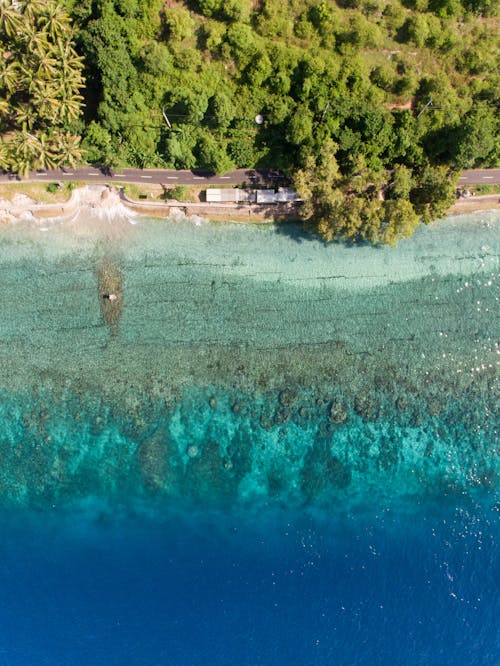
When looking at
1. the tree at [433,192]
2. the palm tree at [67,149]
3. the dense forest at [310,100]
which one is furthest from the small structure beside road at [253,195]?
the palm tree at [67,149]

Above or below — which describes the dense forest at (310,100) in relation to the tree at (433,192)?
above

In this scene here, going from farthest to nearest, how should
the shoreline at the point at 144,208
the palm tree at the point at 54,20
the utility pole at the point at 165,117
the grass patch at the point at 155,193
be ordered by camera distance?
the shoreline at the point at 144,208 < the grass patch at the point at 155,193 < the utility pole at the point at 165,117 < the palm tree at the point at 54,20

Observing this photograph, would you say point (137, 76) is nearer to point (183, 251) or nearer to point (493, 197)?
point (183, 251)

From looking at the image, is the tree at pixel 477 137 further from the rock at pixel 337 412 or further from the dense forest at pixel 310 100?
the rock at pixel 337 412

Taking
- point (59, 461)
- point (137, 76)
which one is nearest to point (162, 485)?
point (59, 461)

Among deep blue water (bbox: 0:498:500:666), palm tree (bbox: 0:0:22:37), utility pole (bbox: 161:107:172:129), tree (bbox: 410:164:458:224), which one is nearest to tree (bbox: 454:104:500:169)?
tree (bbox: 410:164:458:224)

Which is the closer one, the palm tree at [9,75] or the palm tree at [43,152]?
the palm tree at [9,75]
